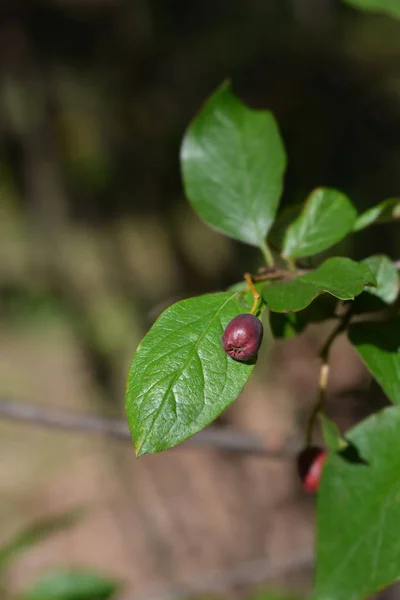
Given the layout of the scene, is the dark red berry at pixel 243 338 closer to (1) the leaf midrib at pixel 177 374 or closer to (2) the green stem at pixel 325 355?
(1) the leaf midrib at pixel 177 374

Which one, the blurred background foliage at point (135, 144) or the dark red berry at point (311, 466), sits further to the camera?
the blurred background foliage at point (135, 144)

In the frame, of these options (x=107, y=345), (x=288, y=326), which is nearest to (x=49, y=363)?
(x=107, y=345)

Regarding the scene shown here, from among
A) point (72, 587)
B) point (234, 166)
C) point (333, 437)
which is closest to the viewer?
point (333, 437)

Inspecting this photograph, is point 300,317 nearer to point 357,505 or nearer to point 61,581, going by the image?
point 357,505

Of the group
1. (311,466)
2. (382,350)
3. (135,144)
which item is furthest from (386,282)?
(135,144)

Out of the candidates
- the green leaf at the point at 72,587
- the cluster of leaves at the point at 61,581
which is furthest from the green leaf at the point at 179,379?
the green leaf at the point at 72,587

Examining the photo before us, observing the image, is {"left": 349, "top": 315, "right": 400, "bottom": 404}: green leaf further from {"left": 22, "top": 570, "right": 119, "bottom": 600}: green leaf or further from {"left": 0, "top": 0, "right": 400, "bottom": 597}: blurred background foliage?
{"left": 0, "top": 0, "right": 400, "bottom": 597}: blurred background foliage

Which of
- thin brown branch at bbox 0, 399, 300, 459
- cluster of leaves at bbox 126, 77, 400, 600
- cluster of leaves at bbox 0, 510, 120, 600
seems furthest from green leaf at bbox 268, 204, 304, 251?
cluster of leaves at bbox 0, 510, 120, 600
